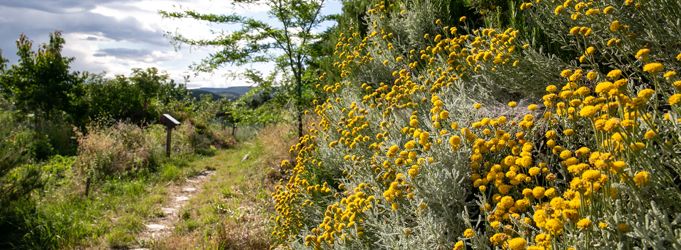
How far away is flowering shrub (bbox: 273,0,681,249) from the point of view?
167cm

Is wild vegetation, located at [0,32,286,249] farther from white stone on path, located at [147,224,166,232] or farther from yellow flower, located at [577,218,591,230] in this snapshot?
yellow flower, located at [577,218,591,230]

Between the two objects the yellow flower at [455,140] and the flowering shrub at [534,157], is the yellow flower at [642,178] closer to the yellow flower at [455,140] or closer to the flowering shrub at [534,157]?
the flowering shrub at [534,157]

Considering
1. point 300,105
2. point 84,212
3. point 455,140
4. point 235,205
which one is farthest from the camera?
point 300,105

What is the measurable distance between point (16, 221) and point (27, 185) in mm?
523

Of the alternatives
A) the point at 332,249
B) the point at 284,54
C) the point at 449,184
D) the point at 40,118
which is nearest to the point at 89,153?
the point at 284,54

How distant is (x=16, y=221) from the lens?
5.18 m

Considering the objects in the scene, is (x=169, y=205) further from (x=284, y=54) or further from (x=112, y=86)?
(x=112, y=86)

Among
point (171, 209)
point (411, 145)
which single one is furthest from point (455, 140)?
point (171, 209)

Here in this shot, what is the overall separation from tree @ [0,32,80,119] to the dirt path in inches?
264

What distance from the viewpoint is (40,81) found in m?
13.2

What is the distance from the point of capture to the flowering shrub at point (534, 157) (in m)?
1.67

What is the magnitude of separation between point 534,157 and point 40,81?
1464 centimetres

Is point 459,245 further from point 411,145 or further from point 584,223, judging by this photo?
point 411,145

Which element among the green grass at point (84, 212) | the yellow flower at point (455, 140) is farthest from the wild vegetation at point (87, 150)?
the yellow flower at point (455, 140)
